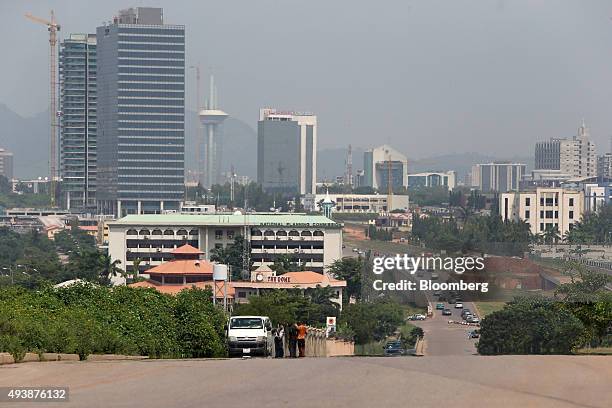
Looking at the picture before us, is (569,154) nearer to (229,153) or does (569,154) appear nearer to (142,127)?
(229,153)

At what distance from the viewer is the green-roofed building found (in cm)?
5417

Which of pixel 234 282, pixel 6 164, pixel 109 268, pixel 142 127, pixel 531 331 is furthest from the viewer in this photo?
pixel 6 164

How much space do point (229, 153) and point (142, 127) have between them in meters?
36.0

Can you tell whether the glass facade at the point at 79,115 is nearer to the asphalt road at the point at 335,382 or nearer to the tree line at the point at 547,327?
the tree line at the point at 547,327

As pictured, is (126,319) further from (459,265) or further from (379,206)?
(379,206)

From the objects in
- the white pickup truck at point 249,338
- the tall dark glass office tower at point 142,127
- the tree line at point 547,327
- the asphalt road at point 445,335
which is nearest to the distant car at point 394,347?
the asphalt road at point 445,335

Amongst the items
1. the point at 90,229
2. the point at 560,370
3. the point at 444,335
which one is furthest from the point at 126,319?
the point at 90,229

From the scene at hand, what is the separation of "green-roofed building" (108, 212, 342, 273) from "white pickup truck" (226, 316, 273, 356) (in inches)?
1283

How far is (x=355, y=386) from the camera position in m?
11.0

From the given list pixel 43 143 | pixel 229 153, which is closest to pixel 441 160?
pixel 229 153

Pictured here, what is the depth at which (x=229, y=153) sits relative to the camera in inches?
3034

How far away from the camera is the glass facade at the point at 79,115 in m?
117

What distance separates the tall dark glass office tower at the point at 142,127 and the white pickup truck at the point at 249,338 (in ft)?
298

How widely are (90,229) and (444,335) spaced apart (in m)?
Result: 79.9
